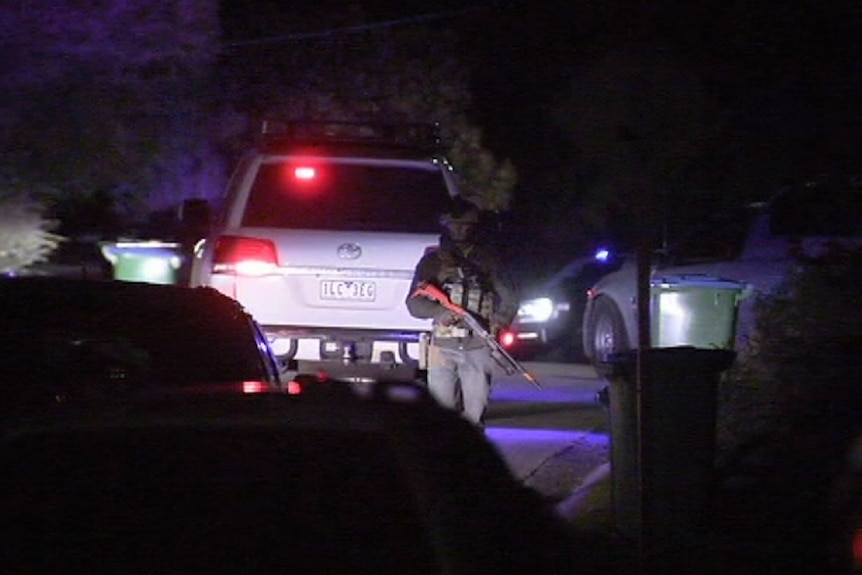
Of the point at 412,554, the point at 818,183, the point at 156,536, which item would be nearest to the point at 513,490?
the point at 412,554

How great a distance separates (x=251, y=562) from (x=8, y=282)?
12.6ft

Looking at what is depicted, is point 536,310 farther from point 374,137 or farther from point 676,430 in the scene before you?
point 676,430

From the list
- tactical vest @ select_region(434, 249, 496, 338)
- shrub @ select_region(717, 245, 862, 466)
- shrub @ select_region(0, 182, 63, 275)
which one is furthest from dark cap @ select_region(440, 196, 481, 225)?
shrub @ select_region(0, 182, 63, 275)

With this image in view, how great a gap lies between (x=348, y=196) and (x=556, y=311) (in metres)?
9.26

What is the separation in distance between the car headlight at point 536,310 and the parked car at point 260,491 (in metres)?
16.8

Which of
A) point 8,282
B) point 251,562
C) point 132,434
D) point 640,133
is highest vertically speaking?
point 640,133

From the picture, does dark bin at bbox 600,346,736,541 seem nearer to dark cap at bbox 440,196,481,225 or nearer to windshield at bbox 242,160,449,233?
dark cap at bbox 440,196,481,225

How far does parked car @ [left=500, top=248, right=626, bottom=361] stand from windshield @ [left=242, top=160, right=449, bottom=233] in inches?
324

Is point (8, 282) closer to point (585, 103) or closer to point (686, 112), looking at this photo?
point (686, 112)

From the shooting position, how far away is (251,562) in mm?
4168

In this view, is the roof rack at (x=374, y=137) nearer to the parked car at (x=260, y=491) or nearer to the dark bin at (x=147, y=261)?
the dark bin at (x=147, y=261)

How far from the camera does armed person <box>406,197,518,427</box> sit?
1094cm

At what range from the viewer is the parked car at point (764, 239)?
12.8 m

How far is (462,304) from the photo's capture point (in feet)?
35.9
